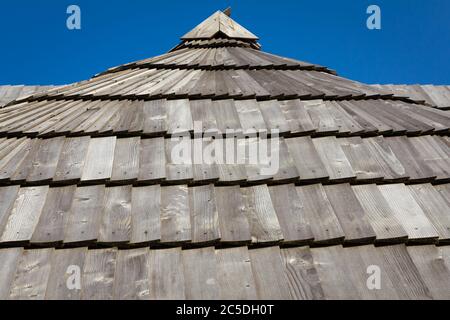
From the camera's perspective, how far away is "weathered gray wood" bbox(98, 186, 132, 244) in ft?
9.24

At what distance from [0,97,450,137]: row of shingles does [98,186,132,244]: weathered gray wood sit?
0.70 meters

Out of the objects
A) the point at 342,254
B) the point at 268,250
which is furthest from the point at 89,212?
the point at 342,254

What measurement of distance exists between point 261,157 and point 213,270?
1.08 metres

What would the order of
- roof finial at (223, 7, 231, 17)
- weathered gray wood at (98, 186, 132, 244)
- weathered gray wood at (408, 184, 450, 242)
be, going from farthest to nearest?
roof finial at (223, 7, 231, 17)
weathered gray wood at (408, 184, 450, 242)
weathered gray wood at (98, 186, 132, 244)

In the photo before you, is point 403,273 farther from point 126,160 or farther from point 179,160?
point 126,160

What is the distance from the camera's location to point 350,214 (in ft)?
10.2

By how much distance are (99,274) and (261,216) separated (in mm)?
955

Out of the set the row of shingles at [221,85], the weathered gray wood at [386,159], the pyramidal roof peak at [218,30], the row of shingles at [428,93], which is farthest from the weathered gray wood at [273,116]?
the row of shingles at [428,93]

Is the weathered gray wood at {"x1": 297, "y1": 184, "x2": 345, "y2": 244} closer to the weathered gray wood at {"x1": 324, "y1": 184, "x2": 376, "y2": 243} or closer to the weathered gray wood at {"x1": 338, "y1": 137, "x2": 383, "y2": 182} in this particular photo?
the weathered gray wood at {"x1": 324, "y1": 184, "x2": 376, "y2": 243}

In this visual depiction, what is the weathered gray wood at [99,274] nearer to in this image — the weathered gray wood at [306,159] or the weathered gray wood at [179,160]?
the weathered gray wood at [179,160]

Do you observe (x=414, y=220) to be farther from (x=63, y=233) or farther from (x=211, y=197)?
(x=63, y=233)

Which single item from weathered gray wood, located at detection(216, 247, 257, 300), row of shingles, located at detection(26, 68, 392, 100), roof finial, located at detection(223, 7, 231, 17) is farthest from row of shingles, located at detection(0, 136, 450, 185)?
roof finial, located at detection(223, 7, 231, 17)

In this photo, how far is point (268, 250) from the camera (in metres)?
2.82

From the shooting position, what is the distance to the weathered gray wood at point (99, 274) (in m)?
2.50
